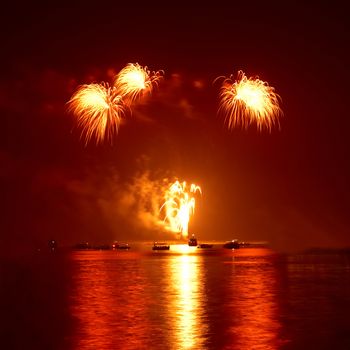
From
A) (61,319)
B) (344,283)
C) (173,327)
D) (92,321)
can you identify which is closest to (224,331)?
(173,327)

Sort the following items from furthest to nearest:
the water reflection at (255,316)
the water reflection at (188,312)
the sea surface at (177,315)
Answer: the water reflection at (188,312)
the sea surface at (177,315)
the water reflection at (255,316)

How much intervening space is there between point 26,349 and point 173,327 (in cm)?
572

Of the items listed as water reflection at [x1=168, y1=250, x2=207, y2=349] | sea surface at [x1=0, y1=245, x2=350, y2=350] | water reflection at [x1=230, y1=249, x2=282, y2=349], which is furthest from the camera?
water reflection at [x1=168, y1=250, x2=207, y2=349]

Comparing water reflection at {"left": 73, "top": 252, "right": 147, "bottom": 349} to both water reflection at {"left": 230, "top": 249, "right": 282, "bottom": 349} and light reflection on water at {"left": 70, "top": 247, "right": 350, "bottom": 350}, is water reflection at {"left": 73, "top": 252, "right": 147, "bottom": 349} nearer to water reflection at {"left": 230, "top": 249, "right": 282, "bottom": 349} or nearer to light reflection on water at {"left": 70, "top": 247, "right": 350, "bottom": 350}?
light reflection on water at {"left": 70, "top": 247, "right": 350, "bottom": 350}

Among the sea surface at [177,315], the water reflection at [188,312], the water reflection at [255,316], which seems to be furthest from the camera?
the water reflection at [188,312]

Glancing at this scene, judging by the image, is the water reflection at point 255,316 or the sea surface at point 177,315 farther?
the sea surface at point 177,315

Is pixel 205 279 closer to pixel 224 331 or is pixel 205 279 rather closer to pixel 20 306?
pixel 20 306

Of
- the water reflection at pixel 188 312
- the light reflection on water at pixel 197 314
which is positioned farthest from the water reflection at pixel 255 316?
the water reflection at pixel 188 312

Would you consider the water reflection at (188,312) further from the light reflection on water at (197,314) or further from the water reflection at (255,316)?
the water reflection at (255,316)

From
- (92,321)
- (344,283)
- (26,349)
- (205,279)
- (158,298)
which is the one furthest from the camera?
(205,279)

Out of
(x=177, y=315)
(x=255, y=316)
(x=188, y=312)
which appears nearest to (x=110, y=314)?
(x=177, y=315)

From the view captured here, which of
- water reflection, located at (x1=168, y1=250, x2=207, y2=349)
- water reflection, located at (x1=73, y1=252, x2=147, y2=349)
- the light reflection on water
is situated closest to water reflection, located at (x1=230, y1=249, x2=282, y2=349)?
the light reflection on water

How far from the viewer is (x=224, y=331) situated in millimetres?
22703

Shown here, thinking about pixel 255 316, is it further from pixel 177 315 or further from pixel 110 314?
pixel 110 314
